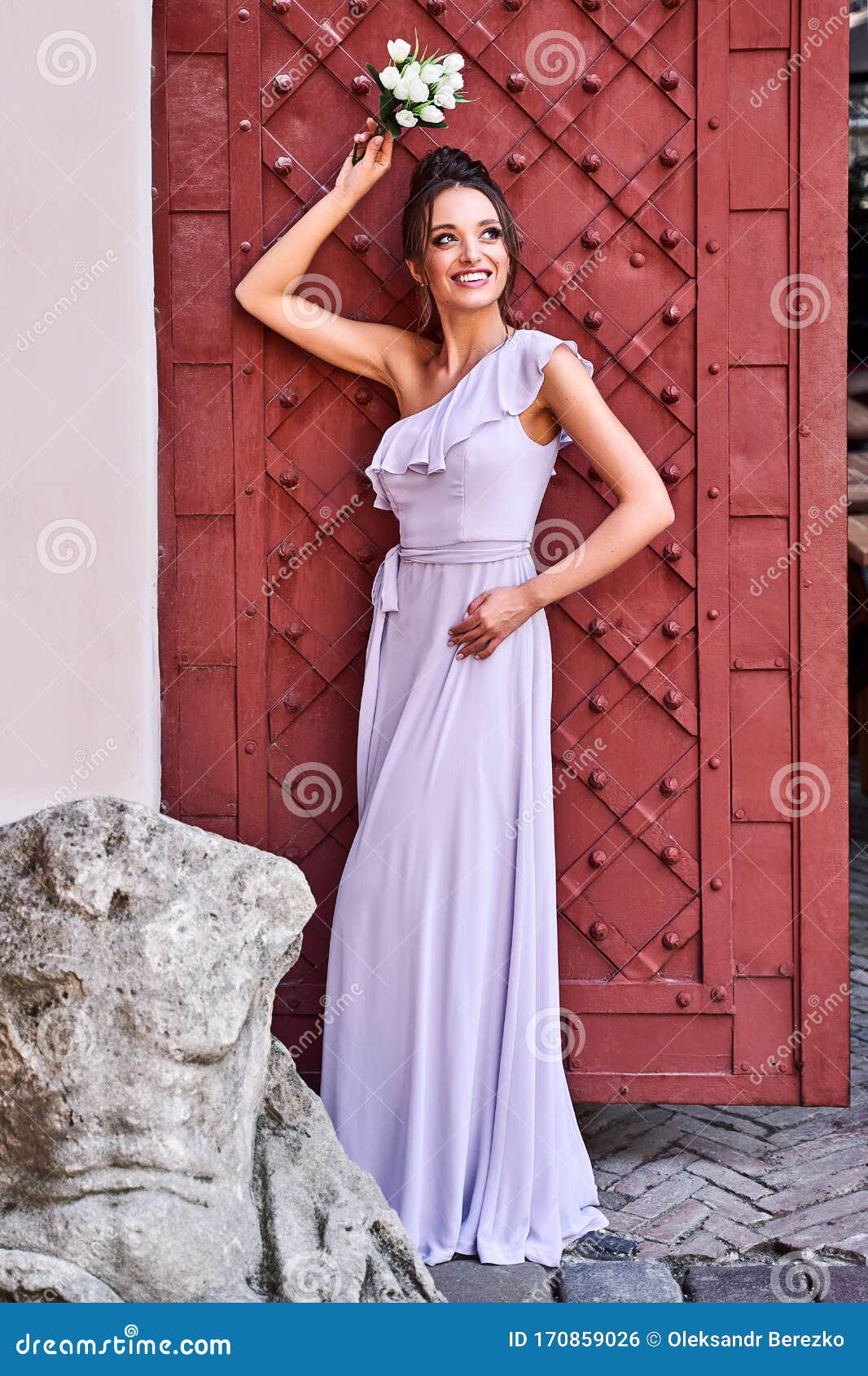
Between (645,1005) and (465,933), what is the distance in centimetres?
78

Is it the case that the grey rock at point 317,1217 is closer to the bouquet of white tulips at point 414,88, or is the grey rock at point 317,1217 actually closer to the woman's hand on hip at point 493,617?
the woman's hand on hip at point 493,617

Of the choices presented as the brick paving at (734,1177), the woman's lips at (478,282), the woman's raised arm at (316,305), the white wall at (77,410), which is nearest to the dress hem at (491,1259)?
the brick paving at (734,1177)

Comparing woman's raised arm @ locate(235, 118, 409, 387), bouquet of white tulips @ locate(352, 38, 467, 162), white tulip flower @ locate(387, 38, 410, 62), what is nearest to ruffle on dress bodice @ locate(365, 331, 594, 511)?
woman's raised arm @ locate(235, 118, 409, 387)

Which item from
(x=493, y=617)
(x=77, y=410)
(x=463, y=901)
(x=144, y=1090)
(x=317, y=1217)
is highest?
(x=77, y=410)

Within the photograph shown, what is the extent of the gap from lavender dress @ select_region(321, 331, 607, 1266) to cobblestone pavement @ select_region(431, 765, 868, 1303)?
16 centimetres

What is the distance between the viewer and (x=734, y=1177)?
354 cm

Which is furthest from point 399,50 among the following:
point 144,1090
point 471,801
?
point 144,1090

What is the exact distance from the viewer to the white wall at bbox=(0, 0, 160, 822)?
3543 mm

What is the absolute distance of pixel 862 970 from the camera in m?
5.50

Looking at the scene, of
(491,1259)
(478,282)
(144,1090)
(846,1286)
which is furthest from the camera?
(478,282)

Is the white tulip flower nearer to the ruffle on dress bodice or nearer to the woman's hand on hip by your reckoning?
the ruffle on dress bodice

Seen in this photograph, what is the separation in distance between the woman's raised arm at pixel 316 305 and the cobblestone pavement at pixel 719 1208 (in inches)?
90.3

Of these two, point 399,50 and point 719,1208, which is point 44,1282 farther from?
point 399,50

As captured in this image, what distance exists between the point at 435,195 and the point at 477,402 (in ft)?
1.79
